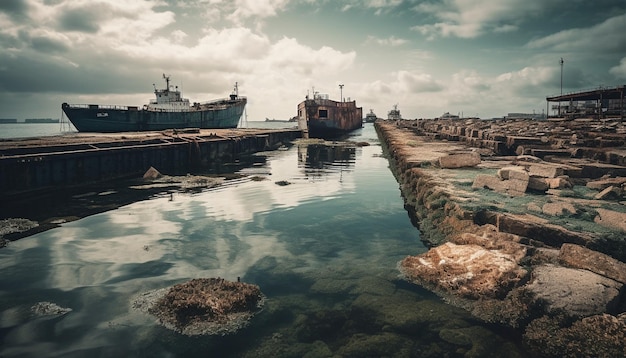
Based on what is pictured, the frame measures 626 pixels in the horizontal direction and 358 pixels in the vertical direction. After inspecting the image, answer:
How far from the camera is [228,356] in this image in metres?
3.58

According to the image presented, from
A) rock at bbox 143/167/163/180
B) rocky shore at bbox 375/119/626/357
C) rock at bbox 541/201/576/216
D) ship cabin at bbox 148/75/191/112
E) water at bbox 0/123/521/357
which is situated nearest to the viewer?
rocky shore at bbox 375/119/626/357

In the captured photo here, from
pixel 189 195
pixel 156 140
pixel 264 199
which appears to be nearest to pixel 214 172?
pixel 156 140

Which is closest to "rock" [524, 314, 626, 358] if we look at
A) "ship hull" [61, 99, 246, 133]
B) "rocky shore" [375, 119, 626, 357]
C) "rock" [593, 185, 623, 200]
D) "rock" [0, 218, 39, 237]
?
"rocky shore" [375, 119, 626, 357]

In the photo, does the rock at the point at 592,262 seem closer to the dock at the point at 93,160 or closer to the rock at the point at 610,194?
the rock at the point at 610,194

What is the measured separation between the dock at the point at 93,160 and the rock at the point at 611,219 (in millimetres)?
16140

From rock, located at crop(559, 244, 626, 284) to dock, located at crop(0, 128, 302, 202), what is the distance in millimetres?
15361

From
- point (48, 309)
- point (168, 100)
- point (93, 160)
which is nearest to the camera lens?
point (48, 309)

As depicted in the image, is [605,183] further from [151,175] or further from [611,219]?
[151,175]

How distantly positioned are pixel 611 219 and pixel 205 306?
6.24 meters

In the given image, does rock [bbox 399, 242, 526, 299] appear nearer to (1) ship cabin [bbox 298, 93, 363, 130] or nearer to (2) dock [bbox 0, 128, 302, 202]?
(2) dock [bbox 0, 128, 302, 202]

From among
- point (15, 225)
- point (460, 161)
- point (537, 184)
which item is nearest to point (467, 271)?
point (537, 184)

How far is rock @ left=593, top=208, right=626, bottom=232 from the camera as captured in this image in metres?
5.18

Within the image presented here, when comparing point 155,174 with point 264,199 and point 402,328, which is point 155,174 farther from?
point 402,328

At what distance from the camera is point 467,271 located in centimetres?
473
